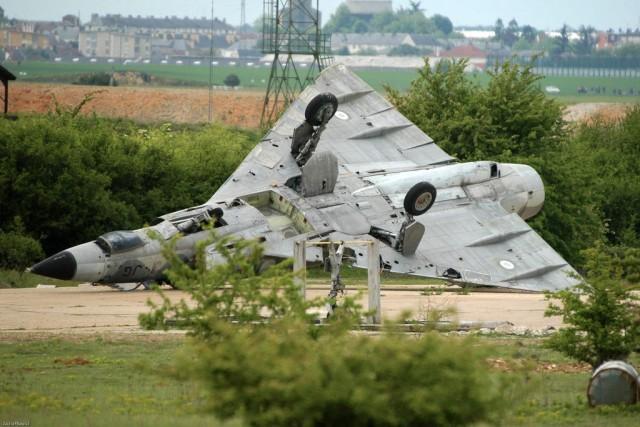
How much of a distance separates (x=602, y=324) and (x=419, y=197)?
1133 cm

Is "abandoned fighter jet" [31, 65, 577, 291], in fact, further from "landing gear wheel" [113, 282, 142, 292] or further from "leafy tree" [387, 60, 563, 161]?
"leafy tree" [387, 60, 563, 161]

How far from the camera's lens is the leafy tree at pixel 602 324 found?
1819 centimetres

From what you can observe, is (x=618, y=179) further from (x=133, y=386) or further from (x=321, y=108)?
(x=133, y=386)

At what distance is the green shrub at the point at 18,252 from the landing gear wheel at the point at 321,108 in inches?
310

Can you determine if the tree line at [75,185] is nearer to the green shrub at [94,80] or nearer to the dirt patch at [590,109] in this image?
the dirt patch at [590,109]

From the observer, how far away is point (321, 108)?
3188 cm

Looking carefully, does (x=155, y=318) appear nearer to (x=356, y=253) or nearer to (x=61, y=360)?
(x=61, y=360)

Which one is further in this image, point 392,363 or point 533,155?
point 533,155

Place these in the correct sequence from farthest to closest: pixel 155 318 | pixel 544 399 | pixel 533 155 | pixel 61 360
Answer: pixel 533 155, pixel 61 360, pixel 544 399, pixel 155 318

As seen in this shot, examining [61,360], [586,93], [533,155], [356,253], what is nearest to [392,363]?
[61,360]

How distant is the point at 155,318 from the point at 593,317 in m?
6.86

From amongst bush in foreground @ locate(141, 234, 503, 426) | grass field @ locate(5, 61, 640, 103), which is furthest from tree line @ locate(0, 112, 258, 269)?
grass field @ locate(5, 61, 640, 103)

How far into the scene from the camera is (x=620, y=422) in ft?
53.2

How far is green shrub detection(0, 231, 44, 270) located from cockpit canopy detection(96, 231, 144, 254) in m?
6.67
